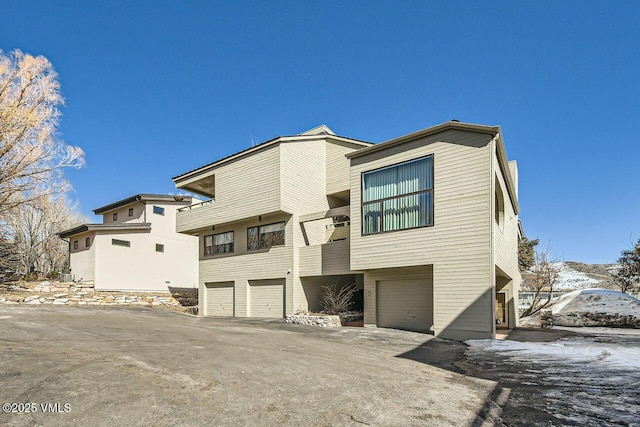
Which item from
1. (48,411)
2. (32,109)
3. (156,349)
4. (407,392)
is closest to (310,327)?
(156,349)

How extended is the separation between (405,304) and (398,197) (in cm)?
421

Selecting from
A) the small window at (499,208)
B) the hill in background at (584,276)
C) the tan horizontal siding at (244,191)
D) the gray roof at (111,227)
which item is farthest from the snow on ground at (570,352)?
the hill in background at (584,276)

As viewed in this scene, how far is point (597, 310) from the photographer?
61.2 feet

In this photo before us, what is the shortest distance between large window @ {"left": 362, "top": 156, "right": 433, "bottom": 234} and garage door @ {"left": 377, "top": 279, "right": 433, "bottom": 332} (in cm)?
245

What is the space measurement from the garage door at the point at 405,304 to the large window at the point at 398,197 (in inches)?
96.3

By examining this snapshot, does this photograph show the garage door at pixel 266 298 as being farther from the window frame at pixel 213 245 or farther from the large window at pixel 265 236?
the window frame at pixel 213 245

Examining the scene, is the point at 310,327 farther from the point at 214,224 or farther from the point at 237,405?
the point at 237,405

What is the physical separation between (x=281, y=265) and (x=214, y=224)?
4.85m

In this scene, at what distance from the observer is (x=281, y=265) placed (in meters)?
18.6

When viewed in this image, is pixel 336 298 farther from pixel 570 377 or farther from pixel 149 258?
pixel 149 258

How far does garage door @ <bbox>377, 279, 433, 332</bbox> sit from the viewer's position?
14789mm

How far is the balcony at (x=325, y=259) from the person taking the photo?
16.9 m

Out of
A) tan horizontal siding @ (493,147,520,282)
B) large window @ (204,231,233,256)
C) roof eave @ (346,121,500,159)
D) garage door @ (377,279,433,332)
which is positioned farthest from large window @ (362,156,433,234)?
large window @ (204,231,233,256)

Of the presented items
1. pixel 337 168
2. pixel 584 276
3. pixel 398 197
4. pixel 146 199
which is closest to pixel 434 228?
pixel 398 197
